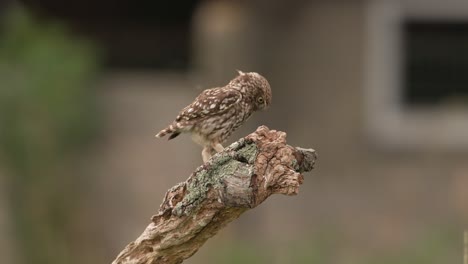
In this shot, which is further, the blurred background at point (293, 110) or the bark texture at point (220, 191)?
the blurred background at point (293, 110)

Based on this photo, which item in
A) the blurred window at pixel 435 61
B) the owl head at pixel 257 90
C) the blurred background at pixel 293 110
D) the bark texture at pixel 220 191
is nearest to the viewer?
the bark texture at pixel 220 191

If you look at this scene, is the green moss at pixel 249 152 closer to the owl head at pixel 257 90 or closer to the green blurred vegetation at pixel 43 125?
the owl head at pixel 257 90

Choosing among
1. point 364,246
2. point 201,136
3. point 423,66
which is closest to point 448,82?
point 423,66

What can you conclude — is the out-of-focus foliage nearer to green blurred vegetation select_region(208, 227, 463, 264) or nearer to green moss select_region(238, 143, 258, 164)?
green blurred vegetation select_region(208, 227, 463, 264)

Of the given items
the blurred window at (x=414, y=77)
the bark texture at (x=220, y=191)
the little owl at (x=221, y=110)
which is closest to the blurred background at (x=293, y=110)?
the blurred window at (x=414, y=77)

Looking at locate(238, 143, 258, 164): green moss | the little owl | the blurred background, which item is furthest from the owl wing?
the blurred background

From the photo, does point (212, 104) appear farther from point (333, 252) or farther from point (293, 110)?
point (293, 110)

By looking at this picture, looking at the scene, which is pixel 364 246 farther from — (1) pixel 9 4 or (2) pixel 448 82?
(1) pixel 9 4

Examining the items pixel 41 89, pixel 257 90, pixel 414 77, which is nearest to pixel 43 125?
pixel 41 89
